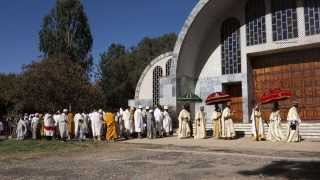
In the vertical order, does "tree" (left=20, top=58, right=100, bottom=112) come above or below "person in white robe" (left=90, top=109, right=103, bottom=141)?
above

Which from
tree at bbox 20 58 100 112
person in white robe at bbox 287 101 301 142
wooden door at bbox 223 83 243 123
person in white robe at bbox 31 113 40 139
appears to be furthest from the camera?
tree at bbox 20 58 100 112

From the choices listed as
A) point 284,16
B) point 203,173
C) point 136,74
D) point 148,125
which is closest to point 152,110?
point 148,125

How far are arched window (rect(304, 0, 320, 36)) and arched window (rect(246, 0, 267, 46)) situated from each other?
1997 mm

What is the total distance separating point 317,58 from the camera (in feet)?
68.3

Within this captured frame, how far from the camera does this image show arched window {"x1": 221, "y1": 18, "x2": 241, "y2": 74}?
22547 millimetres

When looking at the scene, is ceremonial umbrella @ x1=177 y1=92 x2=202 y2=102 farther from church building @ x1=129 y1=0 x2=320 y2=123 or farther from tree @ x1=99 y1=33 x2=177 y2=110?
tree @ x1=99 y1=33 x2=177 y2=110

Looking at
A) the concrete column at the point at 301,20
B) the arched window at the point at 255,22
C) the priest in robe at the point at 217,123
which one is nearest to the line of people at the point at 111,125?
the priest in robe at the point at 217,123

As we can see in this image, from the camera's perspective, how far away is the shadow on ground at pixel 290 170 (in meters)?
9.57

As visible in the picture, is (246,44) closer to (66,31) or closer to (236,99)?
(236,99)

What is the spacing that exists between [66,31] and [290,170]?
3385cm

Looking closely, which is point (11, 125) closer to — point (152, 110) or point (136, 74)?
point (152, 110)

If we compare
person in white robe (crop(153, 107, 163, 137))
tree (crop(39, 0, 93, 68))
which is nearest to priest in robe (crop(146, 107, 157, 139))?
person in white robe (crop(153, 107, 163, 137))

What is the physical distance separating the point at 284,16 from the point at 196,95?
558 centimetres

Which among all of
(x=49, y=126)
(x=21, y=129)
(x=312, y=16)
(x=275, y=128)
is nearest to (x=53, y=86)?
(x=21, y=129)
